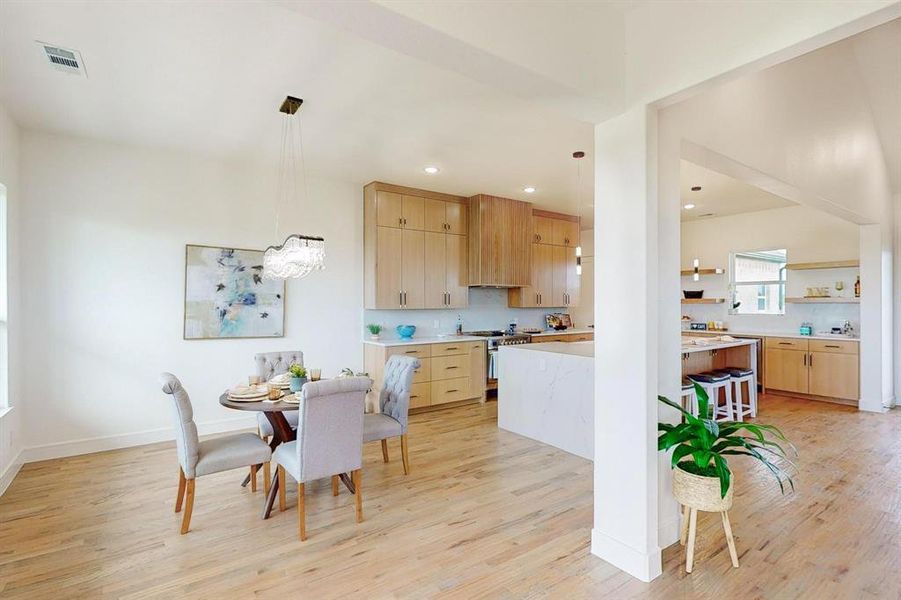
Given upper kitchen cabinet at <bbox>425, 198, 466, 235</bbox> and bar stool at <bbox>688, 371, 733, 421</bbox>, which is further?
upper kitchen cabinet at <bbox>425, 198, 466, 235</bbox>

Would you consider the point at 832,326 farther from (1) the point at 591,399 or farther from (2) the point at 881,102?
(1) the point at 591,399

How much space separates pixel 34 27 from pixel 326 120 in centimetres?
174

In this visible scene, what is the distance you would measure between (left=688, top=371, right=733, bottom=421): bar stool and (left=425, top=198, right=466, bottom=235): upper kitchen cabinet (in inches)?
136

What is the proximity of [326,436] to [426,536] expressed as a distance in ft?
2.79

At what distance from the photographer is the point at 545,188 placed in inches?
230

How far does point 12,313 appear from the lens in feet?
11.9

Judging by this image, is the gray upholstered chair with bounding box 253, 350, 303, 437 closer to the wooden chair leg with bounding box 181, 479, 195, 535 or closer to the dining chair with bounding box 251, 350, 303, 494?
the dining chair with bounding box 251, 350, 303, 494

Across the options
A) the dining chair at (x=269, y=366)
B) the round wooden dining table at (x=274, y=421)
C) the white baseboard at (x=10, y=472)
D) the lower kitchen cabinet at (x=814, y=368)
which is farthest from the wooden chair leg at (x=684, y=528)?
the lower kitchen cabinet at (x=814, y=368)

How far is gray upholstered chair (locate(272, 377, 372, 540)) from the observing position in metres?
2.61

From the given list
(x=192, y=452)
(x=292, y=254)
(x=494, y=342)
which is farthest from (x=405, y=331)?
(x=192, y=452)

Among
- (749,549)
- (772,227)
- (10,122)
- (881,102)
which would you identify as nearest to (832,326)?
(772,227)

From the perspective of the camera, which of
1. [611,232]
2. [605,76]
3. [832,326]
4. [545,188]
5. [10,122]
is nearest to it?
[605,76]

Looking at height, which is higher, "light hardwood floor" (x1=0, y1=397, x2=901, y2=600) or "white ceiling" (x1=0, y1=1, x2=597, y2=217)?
"white ceiling" (x1=0, y1=1, x2=597, y2=217)

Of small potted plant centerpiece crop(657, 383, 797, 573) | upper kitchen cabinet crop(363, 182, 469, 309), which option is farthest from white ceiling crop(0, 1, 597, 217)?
small potted plant centerpiece crop(657, 383, 797, 573)
